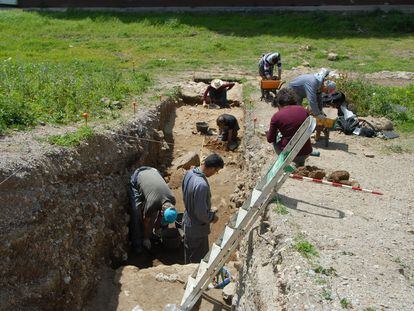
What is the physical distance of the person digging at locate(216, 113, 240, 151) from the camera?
11989 mm

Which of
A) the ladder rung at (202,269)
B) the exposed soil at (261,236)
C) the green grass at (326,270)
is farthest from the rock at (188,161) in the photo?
the green grass at (326,270)

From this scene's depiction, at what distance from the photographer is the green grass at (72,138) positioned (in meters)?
7.94

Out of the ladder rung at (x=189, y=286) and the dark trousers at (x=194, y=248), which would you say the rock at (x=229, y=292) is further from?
the dark trousers at (x=194, y=248)

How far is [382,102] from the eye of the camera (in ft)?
40.2

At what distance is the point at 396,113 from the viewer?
11.9m

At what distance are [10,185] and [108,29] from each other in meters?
17.3

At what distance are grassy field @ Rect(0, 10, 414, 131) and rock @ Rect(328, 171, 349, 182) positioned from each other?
4.45 metres

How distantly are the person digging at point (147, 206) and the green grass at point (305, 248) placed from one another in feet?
8.34

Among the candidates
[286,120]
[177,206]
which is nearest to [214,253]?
[286,120]

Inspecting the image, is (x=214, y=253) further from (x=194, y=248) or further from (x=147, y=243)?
(x=147, y=243)

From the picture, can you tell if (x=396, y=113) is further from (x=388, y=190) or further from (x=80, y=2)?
(x=80, y=2)

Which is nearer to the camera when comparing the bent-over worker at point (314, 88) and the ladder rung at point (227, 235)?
the ladder rung at point (227, 235)

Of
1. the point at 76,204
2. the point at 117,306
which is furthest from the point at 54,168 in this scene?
the point at 117,306

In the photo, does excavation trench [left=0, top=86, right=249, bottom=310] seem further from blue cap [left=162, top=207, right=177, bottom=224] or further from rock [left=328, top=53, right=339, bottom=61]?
rock [left=328, top=53, right=339, bottom=61]
